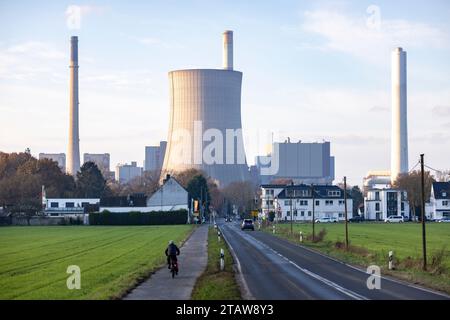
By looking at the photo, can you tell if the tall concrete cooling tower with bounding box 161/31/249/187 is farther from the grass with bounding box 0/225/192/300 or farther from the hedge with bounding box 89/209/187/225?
the grass with bounding box 0/225/192/300

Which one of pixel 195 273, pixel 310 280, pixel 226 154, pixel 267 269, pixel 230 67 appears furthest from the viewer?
pixel 230 67

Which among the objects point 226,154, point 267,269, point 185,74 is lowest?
point 267,269

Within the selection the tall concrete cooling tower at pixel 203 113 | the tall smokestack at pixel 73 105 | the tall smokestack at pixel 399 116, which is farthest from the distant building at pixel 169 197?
the tall smokestack at pixel 399 116

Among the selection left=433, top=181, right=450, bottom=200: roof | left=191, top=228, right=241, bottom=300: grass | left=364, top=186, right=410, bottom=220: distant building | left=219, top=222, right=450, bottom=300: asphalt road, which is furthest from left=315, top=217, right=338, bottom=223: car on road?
left=191, top=228, right=241, bottom=300: grass

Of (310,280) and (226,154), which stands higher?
(226,154)
